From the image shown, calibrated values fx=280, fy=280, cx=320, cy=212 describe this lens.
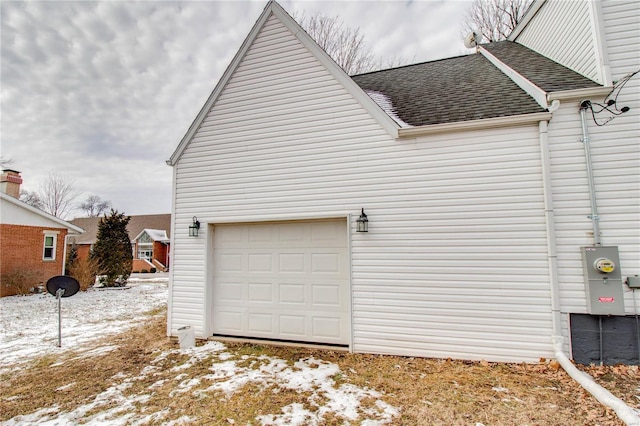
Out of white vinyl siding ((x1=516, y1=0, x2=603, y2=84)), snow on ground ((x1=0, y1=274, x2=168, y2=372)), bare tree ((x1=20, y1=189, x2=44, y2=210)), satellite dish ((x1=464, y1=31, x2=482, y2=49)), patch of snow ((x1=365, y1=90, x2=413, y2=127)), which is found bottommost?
snow on ground ((x1=0, y1=274, x2=168, y2=372))

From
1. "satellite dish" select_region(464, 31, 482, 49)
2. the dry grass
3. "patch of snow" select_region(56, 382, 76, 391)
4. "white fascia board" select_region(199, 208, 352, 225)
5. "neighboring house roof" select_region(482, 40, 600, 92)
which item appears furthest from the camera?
"satellite dish" select_region(464, 31, 482, 49)

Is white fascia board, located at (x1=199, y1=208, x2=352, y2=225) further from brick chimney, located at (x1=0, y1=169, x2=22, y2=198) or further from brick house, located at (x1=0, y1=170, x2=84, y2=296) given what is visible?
brick chimney, located at (x1=0, y1=169, x2=22, y2=198)

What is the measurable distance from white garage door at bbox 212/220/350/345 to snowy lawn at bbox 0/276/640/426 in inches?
17.3

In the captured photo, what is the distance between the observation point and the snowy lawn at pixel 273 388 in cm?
299

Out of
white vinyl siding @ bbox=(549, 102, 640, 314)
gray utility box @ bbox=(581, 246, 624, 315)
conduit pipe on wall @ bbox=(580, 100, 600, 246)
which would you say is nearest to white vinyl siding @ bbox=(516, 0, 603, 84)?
conduit pipe on wall @ bbox=(580, 100, 600, 246)

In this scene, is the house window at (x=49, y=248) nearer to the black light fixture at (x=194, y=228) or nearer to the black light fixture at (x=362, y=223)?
the black light fixture at (x=194, y=228)

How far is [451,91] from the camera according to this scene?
5.81 metres

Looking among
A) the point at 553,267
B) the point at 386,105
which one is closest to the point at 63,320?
the point at 386,105

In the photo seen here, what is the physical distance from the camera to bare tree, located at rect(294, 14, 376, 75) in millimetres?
14062

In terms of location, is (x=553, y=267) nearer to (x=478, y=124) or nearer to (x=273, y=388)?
(x=478, y=124)

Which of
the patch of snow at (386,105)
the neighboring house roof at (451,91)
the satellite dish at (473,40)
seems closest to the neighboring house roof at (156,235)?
the neighboring house roof at (451,91)

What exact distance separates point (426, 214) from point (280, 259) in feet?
9.51

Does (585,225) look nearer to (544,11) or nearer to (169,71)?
(544,11)

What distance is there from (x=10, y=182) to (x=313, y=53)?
16.9m
